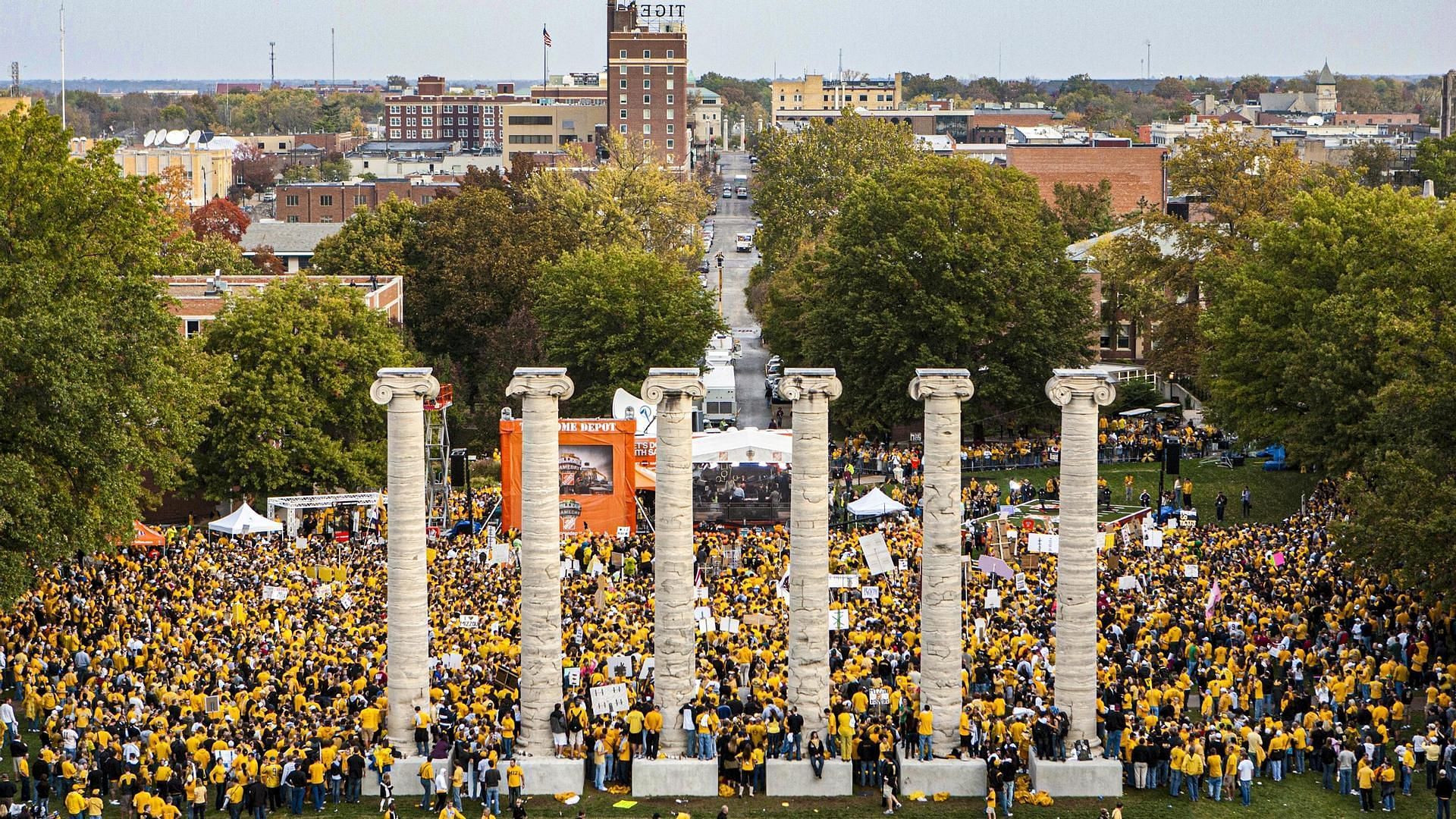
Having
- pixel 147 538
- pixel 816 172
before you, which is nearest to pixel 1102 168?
pixel 816 172

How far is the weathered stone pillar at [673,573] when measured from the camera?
37.0 metres

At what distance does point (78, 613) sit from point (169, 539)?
915 centimetres

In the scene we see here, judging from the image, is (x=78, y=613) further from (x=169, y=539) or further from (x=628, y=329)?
(x=628, y=329)

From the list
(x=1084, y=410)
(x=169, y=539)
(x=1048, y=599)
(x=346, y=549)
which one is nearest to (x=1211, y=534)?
(x=1048, y=599)

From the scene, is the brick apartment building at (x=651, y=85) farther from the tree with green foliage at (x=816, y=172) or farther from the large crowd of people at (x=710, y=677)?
the large crowd of people at (x=710, y=677)

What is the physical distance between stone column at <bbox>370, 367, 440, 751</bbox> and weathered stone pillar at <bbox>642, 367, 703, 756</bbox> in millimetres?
4462

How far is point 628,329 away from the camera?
260ft

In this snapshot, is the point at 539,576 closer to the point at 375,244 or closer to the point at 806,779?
the point at 806,779

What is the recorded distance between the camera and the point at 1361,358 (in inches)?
2263

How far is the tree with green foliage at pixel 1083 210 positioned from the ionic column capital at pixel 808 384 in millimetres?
79569

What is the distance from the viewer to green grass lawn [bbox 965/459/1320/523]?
62344 mm

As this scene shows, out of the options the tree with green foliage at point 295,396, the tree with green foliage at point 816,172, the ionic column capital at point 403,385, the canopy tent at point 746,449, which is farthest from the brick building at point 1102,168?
the ionic column capital at point 403,385

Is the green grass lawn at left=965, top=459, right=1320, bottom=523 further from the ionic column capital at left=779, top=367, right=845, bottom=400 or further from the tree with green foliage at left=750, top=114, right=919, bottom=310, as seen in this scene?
the tree with green foliage at left=750, top=114, right=919, bottom=310

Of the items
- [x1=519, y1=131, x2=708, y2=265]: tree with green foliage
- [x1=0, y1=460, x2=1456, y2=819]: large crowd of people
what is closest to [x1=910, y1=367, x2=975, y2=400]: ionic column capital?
[x1=0, y1=460, x2=1456, y2=819]: large crowd of people
